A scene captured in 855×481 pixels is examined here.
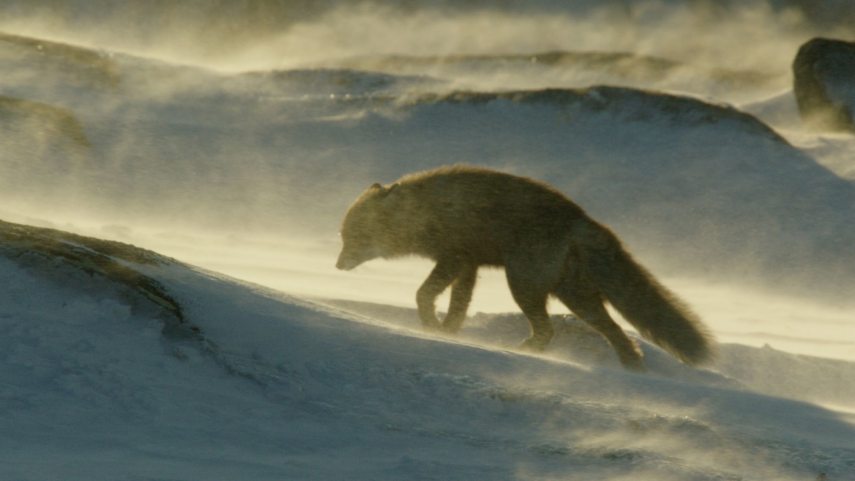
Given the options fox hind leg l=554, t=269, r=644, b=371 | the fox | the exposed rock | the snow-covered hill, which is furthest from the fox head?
the exposed rock

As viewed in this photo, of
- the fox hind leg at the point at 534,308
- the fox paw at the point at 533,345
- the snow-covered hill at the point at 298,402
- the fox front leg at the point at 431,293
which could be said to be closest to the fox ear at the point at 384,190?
the fox front leg at the point at 431,293

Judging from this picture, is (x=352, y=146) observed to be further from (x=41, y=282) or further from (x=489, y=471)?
(x=489, y=471)

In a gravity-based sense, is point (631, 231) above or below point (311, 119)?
below

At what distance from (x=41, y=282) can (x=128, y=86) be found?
18463mm

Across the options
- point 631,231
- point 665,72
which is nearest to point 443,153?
point 631,231

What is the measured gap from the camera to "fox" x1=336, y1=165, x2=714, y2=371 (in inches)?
372

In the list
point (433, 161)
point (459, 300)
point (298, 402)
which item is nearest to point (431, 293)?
point (459, 300)

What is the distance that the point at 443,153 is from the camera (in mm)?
21953

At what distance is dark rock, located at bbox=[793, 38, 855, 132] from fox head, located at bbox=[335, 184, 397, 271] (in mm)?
16025

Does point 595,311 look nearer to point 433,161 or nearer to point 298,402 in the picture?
point 298,402

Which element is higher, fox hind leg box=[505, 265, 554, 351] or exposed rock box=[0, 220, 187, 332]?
fox hind leg box=[505, 265, 554, 351]

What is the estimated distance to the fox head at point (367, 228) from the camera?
10.9 metres

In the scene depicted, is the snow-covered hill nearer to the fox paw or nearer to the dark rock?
the fox paw

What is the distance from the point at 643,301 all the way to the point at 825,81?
1825 cm
